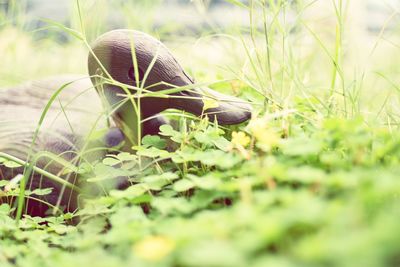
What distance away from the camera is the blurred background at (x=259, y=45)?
4.98ft

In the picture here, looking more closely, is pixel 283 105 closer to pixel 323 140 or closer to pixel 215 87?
pixel 323 140

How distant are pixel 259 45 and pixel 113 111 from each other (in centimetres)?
109

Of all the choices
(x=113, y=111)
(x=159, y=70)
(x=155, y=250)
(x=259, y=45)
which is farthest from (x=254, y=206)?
(x=259, y=45)

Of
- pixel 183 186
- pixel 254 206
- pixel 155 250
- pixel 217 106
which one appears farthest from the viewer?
pixel 217 106

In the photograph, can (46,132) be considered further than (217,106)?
Yes

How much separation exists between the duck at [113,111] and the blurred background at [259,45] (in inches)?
4.2

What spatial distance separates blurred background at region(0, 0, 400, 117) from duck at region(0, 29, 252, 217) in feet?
0.35

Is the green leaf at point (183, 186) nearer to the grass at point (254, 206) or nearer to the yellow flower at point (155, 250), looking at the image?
the grass at point (254, 206)

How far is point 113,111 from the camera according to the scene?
1303 mm

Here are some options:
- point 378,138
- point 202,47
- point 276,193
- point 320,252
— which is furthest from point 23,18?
point 320,252

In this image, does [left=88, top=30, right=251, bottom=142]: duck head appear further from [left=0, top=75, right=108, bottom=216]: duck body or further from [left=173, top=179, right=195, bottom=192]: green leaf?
[left=173, top=179, right=195, bottom=192]: green leaf

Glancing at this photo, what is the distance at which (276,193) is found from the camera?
74cm

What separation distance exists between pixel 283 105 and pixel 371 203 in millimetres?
686

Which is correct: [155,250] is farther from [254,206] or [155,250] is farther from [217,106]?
[217,106]
